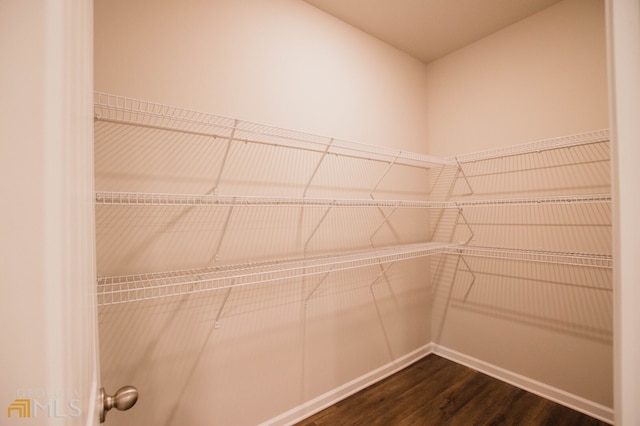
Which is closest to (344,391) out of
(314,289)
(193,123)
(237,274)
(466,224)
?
(314,289)

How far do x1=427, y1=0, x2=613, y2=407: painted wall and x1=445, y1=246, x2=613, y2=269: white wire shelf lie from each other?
0.22ft

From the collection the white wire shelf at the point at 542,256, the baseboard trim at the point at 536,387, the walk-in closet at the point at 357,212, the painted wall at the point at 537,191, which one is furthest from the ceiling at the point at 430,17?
the baseboard trim at the point at 536,387

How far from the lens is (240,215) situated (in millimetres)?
1419

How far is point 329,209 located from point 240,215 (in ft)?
1.90

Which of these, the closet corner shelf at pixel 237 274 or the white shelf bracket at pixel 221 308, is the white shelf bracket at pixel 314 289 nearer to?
the closet corner shelf at pixel 237 274

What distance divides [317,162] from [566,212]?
1716mm

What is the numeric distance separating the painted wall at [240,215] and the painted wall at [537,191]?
0.70 meters

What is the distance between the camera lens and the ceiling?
177 cm

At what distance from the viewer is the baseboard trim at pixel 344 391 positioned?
5.18 feet

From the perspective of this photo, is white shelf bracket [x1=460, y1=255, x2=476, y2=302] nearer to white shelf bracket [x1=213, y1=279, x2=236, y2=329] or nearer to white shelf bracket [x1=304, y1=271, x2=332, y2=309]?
white shelf bracket [x1=304, y1=271, x2=332, y2=309]

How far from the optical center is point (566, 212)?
1.74 meters

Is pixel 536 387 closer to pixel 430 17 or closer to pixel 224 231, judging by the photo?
pixel 224 231

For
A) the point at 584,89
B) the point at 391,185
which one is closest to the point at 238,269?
the point at 391,185

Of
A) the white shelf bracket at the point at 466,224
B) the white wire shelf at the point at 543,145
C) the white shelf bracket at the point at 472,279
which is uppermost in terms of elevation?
the white wire shelf at the point at 543,145
